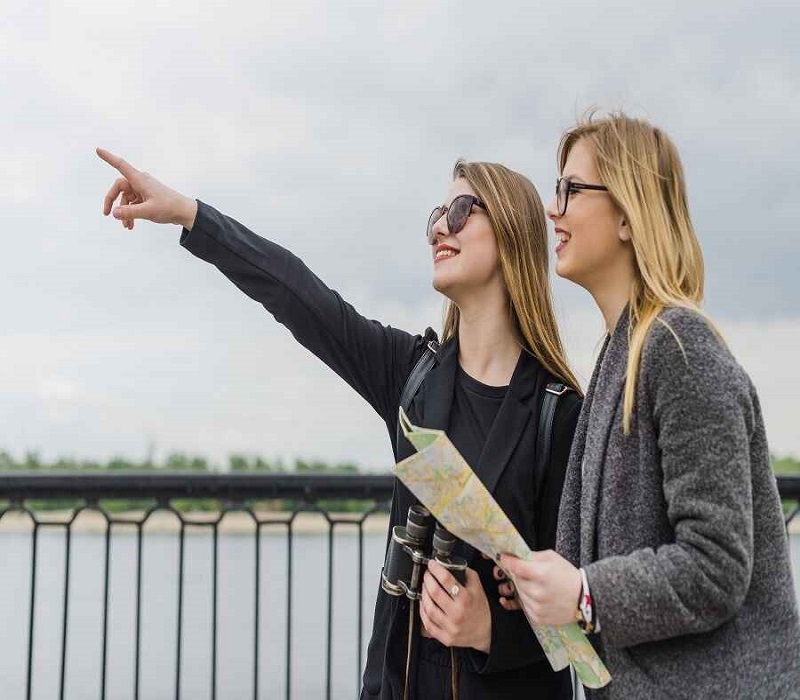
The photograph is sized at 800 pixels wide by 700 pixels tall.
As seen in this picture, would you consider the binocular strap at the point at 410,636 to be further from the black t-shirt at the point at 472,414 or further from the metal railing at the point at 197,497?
the metal railing at the point at 197,497

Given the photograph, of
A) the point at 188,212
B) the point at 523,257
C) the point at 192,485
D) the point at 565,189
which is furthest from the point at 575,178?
the point at 192,485

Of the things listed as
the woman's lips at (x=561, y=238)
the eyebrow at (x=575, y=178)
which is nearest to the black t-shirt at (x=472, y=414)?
the woman's lips at (x=561, y=238)

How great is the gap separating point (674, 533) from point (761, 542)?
0.16 meters

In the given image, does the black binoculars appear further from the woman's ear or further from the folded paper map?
the woman's ear

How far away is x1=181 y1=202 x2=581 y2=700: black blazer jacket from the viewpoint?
6.29 feet

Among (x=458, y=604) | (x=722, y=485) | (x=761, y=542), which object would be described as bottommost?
(x=458, y=604)

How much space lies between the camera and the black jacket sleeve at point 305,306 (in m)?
2.21

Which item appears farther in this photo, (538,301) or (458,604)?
(538,301)

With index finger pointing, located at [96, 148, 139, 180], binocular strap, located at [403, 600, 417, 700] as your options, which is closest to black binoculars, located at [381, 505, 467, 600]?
binocular strap, located at [403, 600, 417, 700]

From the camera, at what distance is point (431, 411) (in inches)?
81.3

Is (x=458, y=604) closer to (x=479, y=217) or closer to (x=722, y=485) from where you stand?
(x=722, y=485)

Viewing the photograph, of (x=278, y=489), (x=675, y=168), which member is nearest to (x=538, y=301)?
(x=675, y=168)

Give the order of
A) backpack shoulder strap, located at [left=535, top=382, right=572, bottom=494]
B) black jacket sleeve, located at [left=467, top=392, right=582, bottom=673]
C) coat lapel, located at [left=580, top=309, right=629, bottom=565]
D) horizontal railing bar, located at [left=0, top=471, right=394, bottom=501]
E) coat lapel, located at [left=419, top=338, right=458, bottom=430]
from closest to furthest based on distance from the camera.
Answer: coat lapel, located at [left=580, top=309, right=629, bottom=565] → black jacket sleeve, located at [left=467, top=392, right=582, bottom=673] → backpack shoulder strap, located at [left=535, top=382, right=572, bottom=494] → coat lapel, located at [left=419, top=338, right=458, bottom=430] → horizontal railing bar, located at [left=0, top=471, right=394, bottom=501]

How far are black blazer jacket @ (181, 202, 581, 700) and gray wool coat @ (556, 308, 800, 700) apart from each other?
0.36 metres
